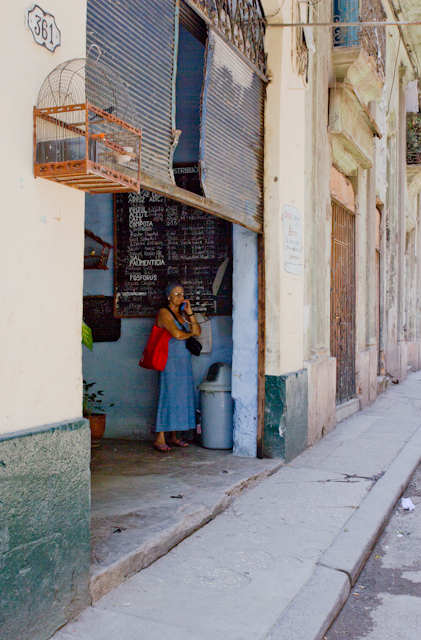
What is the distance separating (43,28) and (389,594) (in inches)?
144

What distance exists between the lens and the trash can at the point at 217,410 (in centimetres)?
647

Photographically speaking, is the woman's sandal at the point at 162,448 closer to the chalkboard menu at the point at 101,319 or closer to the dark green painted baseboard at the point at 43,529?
the chalkboard menu at the point at 101,319

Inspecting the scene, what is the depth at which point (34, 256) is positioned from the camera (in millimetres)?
2896

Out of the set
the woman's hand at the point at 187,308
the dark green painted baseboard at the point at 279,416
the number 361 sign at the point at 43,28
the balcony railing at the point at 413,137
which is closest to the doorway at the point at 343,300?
the dark green painted baseboard at the point at 279,416

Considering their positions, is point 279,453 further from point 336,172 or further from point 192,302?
point 336,172

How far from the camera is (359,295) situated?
34.9ft

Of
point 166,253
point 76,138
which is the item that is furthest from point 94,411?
Answer: point 76,138

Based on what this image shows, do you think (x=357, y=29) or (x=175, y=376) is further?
(x=357, y=29)

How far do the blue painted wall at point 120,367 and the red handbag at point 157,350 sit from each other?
25.0 inches

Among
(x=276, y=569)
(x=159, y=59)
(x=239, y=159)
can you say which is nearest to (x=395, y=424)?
(x=239, y=159)

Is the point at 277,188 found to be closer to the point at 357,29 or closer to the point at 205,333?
the point at 205,333

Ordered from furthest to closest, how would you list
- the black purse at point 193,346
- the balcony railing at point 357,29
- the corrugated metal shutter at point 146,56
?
1. the balcony railing at point 357,29
2. the black purse at point 193,346
3. the corrugated metal shutter at point 146,56

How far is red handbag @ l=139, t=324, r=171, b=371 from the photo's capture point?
6.41 metres

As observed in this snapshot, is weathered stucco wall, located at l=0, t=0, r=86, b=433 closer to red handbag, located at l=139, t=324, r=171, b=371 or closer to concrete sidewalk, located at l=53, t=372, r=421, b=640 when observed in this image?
concrete sidewalk, located at l=53, t=372, r=421, b=640
